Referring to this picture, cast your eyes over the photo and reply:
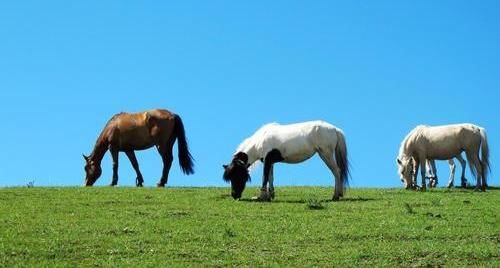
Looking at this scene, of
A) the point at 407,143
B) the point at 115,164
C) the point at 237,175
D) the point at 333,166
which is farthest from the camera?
the point at 115,164

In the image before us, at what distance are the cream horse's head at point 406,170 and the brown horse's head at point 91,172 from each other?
11.1 meters

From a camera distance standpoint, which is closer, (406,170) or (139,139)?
(406,170)

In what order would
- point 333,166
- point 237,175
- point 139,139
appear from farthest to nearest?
point 139,139 → point 333,166 → point 237,175

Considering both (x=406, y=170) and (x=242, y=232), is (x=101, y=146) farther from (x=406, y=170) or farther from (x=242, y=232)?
(x=242, y=232)

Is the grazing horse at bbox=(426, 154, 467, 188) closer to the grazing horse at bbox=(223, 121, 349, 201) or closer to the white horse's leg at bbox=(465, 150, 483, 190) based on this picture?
the white horse's leg at bbox=(465, 150, 483, 190)

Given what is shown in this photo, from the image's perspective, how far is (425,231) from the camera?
48.8 ft

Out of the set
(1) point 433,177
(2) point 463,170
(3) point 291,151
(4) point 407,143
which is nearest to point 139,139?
(4) point 407,143

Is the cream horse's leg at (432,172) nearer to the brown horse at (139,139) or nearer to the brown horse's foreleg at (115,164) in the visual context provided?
the brown horse at (139,139)

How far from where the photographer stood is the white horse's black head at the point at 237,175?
841 inches

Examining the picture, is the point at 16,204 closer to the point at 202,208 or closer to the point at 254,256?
the point at 202,208

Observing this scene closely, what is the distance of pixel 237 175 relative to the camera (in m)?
21.4

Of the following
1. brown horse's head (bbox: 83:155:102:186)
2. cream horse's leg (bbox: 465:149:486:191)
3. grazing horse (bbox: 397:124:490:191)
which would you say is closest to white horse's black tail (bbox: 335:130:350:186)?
grazing horse (bbox: 397:124:490:191)

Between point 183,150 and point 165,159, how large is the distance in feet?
2.34

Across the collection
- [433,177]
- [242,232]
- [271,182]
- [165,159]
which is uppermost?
[165,159]
